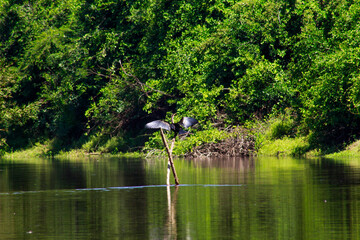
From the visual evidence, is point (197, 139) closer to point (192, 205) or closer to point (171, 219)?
point (192, 205)

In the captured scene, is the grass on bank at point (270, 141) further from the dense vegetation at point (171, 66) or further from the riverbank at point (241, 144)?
the dense vegetation at point (171, 66)

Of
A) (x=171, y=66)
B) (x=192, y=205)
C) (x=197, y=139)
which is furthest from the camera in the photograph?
(x=171, y=66)

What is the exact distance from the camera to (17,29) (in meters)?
60.5

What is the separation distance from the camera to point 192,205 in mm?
19062

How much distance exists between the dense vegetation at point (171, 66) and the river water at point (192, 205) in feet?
31.5

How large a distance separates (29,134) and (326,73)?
104 ft

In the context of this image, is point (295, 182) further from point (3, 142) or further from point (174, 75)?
point (3, 142)

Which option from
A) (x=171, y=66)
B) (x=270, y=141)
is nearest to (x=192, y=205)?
(x=270, y=141)

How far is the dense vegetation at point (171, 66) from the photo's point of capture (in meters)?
38.7

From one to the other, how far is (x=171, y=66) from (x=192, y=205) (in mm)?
28618

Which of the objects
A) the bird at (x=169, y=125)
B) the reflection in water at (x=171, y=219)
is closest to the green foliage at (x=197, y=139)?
the bird at (x=169, y=125)

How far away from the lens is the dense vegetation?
38688 mm

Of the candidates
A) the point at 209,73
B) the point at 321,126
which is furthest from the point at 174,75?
the point at 321,126

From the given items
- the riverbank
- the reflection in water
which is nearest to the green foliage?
the riverbank
